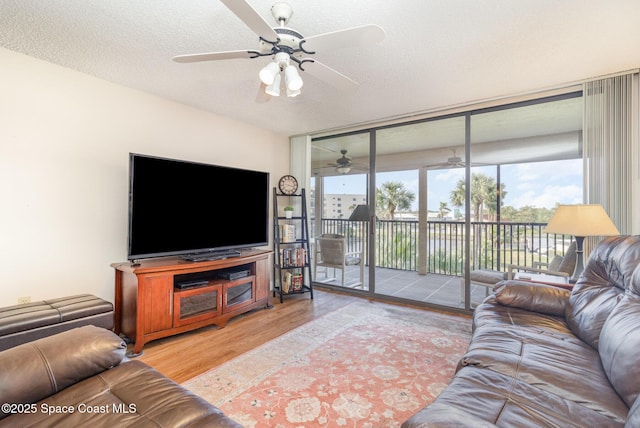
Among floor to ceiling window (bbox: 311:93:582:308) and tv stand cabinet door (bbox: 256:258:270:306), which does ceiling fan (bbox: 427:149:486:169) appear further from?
tv stand cabinet door (bbox: 256:258:270:306)

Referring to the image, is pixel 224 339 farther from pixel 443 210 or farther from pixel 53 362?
pixel 443 210

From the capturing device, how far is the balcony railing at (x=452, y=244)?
3.38 m

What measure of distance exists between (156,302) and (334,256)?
244 cm

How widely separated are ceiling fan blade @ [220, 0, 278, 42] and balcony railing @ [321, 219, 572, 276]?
117 inches

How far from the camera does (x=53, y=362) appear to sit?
3.82 feet

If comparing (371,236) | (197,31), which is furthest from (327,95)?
(371,236)

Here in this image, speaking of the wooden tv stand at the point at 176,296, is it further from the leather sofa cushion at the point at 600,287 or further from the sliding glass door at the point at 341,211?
the leather sofa cushion at the point at 600,287

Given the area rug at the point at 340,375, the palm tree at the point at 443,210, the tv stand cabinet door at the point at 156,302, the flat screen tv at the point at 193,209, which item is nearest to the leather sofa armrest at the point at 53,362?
the area rug at the point at 340,375

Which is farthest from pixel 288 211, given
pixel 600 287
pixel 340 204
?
pixel 600 287

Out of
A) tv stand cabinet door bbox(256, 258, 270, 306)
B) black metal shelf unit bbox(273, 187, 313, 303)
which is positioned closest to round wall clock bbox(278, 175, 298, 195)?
black metal shelf unit bbox(273, 187, 313, 303)

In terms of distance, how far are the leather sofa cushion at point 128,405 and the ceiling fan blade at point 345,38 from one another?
1702 millimetres

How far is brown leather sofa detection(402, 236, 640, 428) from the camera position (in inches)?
40.9

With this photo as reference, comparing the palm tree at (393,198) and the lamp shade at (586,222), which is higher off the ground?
the palm tree at (393,198)

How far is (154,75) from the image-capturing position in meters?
2.65
